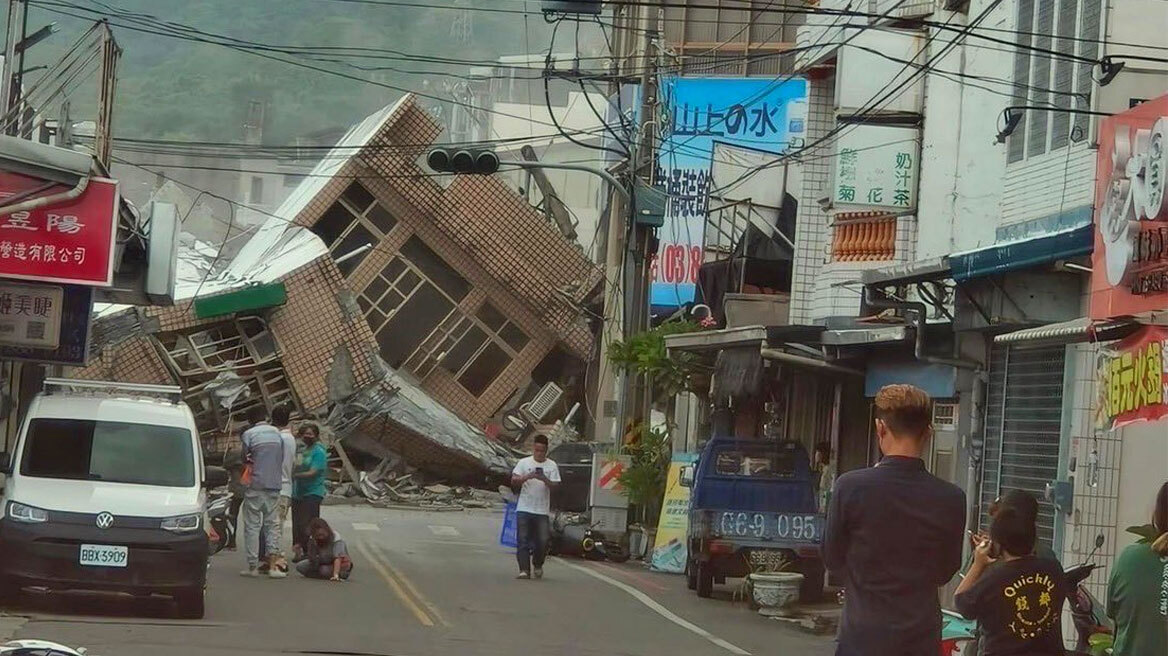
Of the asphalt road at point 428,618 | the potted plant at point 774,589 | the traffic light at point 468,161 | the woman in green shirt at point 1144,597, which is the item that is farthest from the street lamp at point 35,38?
the woman in green shirt at point 1144,597

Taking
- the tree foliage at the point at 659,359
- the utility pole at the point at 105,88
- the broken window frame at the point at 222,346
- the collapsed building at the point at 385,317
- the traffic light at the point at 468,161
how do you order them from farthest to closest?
the broken window frame at the point at 222,346 → the collapsed building at the point at 385,317 → the tree foliage at the point at 659,359 → the traffic light at the point at 468,161 → the utility pole at the point at 105,88

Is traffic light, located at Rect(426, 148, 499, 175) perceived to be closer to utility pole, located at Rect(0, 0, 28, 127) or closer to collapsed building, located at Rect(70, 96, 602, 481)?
utility pole, located at Rect(0, 0, 28, 127)

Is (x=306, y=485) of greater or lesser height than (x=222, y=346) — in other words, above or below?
below

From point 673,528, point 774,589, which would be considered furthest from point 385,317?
point 774,589

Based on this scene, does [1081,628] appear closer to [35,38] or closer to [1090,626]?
[1090,626]

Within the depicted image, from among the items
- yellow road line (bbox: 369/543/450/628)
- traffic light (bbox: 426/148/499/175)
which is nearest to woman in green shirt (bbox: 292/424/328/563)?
yellow road line (bbox: 369/543/450/628)

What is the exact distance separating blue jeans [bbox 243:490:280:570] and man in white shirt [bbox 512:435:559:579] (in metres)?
3.25

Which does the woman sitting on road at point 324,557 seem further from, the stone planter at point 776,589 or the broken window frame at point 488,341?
the broken window frame at point 488,341

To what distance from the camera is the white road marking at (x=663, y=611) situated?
16.3 metres

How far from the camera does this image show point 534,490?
872 inches

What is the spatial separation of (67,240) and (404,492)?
2367 centimetres

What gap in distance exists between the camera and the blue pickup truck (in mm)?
21266

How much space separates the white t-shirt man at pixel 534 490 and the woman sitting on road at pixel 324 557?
2625 mm

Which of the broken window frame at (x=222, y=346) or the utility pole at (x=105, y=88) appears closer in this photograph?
the utility pole at (x=105, y=88)
